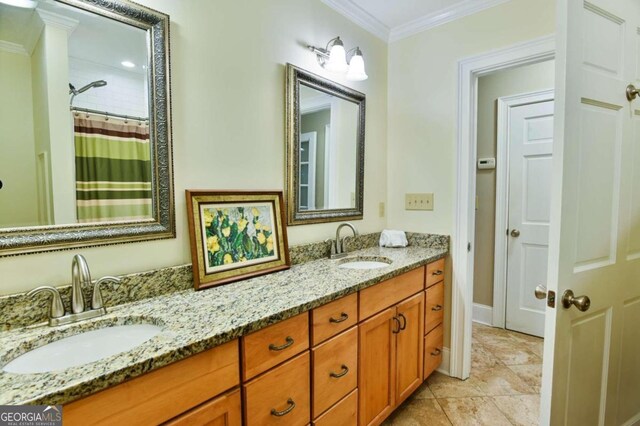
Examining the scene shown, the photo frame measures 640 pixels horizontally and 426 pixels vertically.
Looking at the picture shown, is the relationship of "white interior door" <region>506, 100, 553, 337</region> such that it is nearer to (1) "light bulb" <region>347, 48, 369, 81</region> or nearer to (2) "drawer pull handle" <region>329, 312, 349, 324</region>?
(1) "light bulb" <region>347, 48, 369, 81</region>

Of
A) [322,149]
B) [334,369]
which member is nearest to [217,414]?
[334,369]

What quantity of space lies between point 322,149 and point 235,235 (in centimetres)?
77

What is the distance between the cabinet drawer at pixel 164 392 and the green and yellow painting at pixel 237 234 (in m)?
0.52

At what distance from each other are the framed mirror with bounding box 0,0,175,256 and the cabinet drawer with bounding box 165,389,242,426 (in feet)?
2.15

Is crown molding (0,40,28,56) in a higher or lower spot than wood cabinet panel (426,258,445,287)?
higher

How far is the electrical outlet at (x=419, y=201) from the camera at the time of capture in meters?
2.25

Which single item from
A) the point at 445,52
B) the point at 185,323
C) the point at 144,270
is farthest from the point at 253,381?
the point at 445,52

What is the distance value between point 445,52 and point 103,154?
2073 mm

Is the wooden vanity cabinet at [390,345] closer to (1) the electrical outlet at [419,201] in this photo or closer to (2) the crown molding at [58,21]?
(1) the electrical outlet at [419,201]

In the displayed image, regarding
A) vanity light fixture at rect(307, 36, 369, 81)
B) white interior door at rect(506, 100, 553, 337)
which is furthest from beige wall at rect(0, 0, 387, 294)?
white interior door at rect(506, 100, 553, 337)

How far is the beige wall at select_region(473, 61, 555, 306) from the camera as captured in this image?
9.16 feet

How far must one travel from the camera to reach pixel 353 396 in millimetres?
1411

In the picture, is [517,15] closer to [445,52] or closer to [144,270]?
[445,52]

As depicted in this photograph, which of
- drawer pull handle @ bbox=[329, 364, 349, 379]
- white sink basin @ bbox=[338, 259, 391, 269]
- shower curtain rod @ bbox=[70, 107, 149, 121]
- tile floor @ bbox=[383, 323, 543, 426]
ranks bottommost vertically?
tile floor @ bbox=[383, 323, 543, 426]
